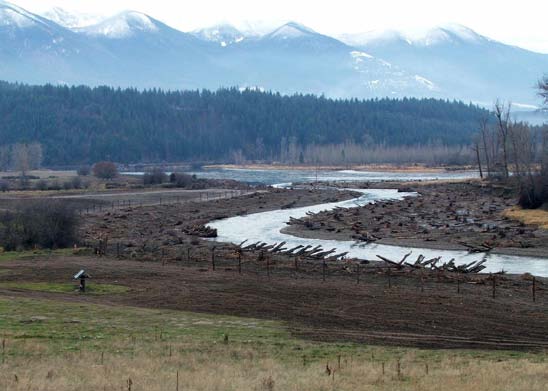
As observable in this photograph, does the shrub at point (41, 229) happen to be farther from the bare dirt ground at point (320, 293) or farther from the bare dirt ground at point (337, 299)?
the bare dirt ground at point (337, 299)

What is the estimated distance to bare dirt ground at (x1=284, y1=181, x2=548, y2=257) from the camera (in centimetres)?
6201

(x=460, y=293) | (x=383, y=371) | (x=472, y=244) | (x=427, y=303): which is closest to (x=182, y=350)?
(x=383, y=371)

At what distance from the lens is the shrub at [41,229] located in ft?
193

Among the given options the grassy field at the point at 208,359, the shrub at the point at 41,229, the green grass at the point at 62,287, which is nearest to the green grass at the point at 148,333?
the grassy field at the point at 208,359

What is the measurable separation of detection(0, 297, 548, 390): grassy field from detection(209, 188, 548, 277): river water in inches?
912

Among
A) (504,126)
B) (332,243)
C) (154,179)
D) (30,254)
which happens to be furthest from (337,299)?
(154,179)

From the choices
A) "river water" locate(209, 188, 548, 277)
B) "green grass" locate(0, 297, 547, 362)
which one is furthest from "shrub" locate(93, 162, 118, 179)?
"green grass" locate(0, 297, 547, 362)

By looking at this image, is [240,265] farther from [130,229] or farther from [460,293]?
[130,229]

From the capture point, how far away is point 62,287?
4144cm

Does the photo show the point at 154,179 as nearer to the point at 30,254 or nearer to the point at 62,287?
the point at 30,254

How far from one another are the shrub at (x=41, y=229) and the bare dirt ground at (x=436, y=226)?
729 inches

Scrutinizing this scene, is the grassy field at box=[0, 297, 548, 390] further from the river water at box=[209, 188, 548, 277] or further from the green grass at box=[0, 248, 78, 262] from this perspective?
the river water at box=[209, 188, 548, 277]

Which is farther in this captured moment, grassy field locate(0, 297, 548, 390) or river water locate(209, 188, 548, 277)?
river water locate(209, 188, 548, 277)

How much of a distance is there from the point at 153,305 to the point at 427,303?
37.2 feet
